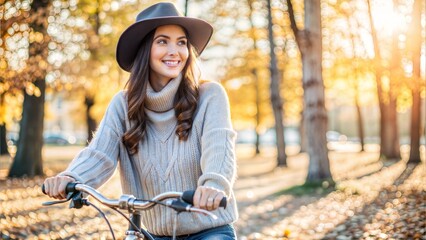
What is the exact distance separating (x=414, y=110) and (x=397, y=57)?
259cm

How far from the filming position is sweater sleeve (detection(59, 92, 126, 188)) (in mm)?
2742

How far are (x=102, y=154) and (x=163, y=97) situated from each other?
456mm

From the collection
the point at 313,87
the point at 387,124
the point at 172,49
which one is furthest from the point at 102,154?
the point at 387,124

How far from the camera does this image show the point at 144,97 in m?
2.99

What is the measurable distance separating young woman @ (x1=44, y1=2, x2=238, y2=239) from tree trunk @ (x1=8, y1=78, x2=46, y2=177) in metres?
13.3

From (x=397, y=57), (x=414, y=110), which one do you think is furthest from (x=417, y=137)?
(x=397, y=57)

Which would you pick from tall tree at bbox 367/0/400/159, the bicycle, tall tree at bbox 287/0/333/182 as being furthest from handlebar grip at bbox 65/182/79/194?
tall tree at bbox 367/0/400/159

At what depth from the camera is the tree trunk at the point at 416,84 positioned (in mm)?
15000

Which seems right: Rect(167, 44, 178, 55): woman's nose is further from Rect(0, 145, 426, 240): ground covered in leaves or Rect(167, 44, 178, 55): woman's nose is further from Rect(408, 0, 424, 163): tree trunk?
Rect(408, 0, 424, 163): tree trunk

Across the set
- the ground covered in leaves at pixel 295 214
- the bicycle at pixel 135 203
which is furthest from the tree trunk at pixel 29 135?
the bicycle at pixel 135 203

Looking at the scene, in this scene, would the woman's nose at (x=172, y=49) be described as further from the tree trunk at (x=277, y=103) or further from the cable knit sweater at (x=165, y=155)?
the tree trunk at (x=277, y=103)

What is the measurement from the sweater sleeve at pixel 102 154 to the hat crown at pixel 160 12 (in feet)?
1.61

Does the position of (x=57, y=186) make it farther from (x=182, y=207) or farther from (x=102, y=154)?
(x=182, y=207)

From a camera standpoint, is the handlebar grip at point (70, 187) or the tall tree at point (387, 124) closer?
the handlebar grip at point (70, 187)
